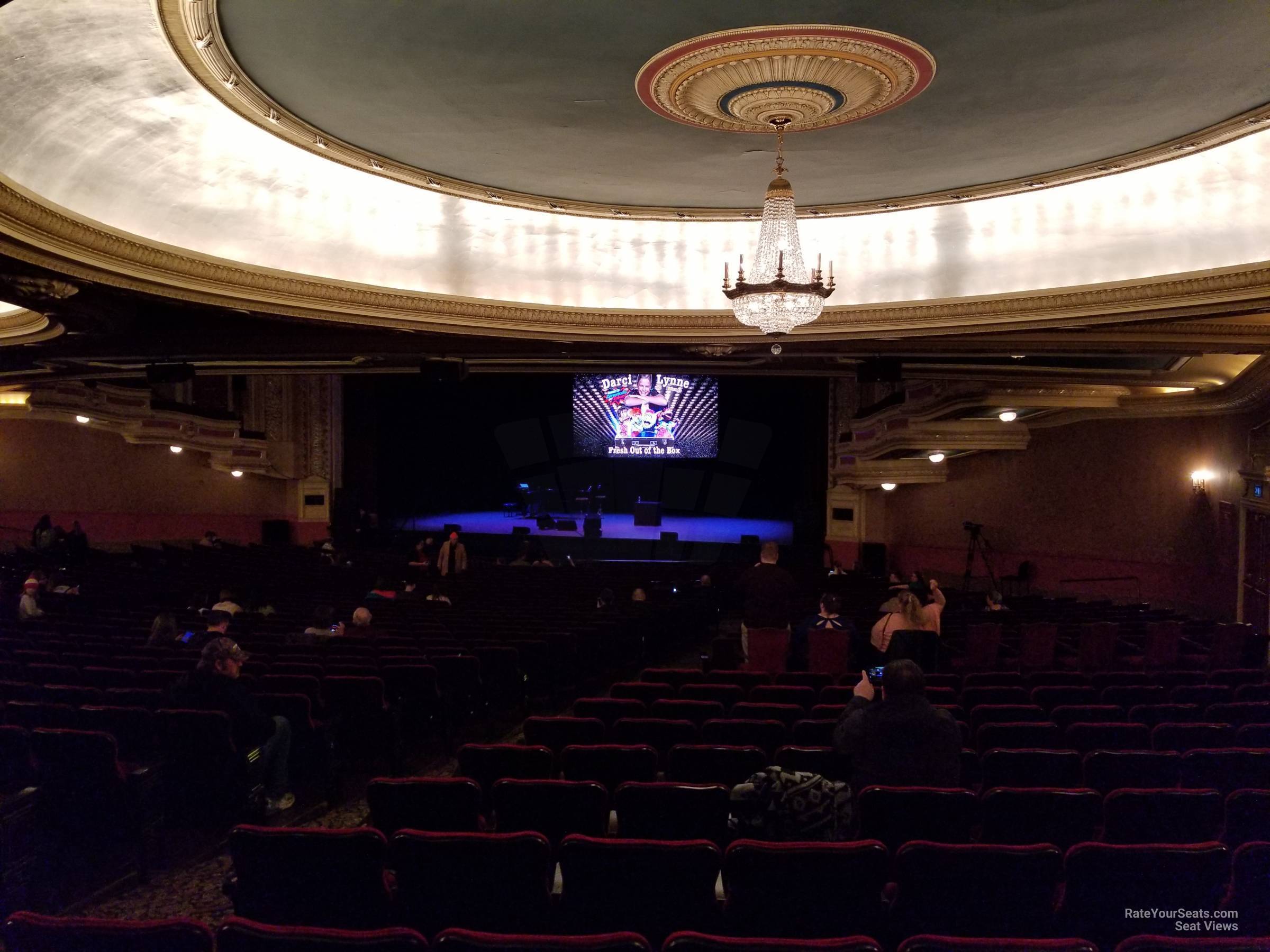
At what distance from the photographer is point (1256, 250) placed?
809 centimetres

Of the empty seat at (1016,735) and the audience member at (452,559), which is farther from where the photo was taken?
the audience member at (452,559)

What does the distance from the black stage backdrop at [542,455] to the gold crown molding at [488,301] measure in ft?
38.6

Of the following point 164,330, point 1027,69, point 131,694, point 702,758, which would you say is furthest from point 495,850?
point 164,330

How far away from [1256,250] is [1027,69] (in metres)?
3.66

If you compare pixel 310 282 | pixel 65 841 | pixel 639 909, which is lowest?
pixel 65 841

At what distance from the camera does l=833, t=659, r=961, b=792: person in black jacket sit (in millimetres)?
3873

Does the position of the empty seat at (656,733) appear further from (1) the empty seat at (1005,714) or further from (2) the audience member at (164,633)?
(2) the audience member at (164,633)

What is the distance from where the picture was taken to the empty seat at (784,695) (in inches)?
245

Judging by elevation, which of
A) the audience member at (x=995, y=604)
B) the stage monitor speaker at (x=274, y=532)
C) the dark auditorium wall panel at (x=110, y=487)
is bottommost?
the audience member at (x=995, y=604)

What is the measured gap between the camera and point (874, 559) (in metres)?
21.3

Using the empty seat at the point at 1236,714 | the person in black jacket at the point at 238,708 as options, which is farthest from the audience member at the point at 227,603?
the empty seat at the point at 1236,714

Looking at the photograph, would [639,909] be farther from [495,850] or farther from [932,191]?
[932,191]

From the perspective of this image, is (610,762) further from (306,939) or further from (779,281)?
(779,281)

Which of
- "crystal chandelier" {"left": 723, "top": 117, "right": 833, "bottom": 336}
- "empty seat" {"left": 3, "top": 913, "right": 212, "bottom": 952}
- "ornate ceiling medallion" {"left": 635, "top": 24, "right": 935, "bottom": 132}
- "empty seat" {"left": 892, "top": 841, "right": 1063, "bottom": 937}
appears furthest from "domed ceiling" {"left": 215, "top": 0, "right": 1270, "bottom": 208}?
"empty seat" {"left": 3, "top": 913, "right": 212, "bottom": 952}
